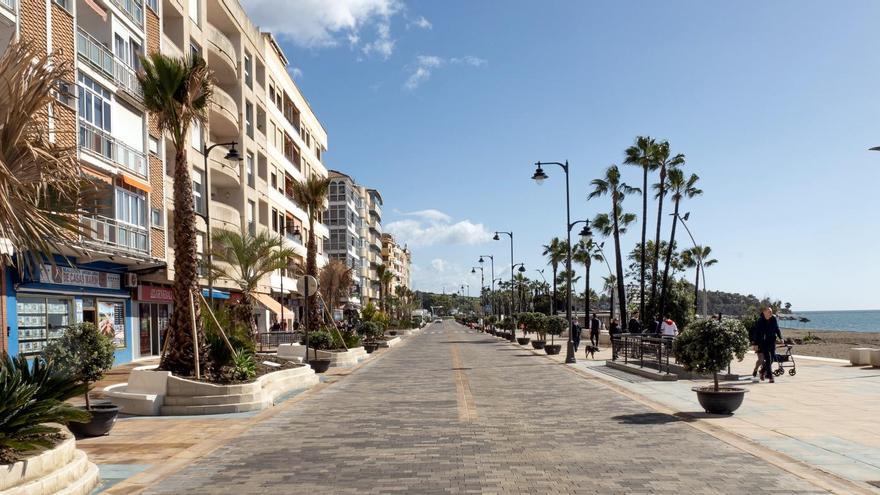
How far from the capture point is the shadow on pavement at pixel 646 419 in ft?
39.1

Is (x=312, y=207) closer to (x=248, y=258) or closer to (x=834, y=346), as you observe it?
(x=248, y=258)

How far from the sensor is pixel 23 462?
674 centimetres

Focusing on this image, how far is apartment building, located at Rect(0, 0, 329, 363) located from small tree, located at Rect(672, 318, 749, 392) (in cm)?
961

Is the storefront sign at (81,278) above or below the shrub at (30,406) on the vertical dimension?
above

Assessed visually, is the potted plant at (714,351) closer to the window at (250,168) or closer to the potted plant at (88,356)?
the potted plant at (88,356)

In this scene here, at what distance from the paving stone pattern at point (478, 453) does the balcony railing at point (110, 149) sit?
1348 centimetres

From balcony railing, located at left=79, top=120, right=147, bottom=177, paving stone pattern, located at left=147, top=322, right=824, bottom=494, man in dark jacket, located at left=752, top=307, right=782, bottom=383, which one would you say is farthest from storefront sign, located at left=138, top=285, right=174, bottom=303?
man in dark jacket, located at left=752, top=307, right=782, bottom=383

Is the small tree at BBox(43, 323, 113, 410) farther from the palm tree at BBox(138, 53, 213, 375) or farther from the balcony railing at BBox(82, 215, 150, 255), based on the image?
the balcony railing at BBox(82, 215, 150, 255)

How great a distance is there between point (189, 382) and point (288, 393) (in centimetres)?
387

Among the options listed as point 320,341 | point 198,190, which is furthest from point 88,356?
point 198,190

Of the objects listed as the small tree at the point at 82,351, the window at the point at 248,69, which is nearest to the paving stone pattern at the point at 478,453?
the small tree at the point at 82,351

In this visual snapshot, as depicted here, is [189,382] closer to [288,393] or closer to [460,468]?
[288,393]

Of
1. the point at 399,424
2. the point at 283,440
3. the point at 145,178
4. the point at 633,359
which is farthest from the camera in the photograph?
the point at 145,178

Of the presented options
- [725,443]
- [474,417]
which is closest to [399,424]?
[474,417]
